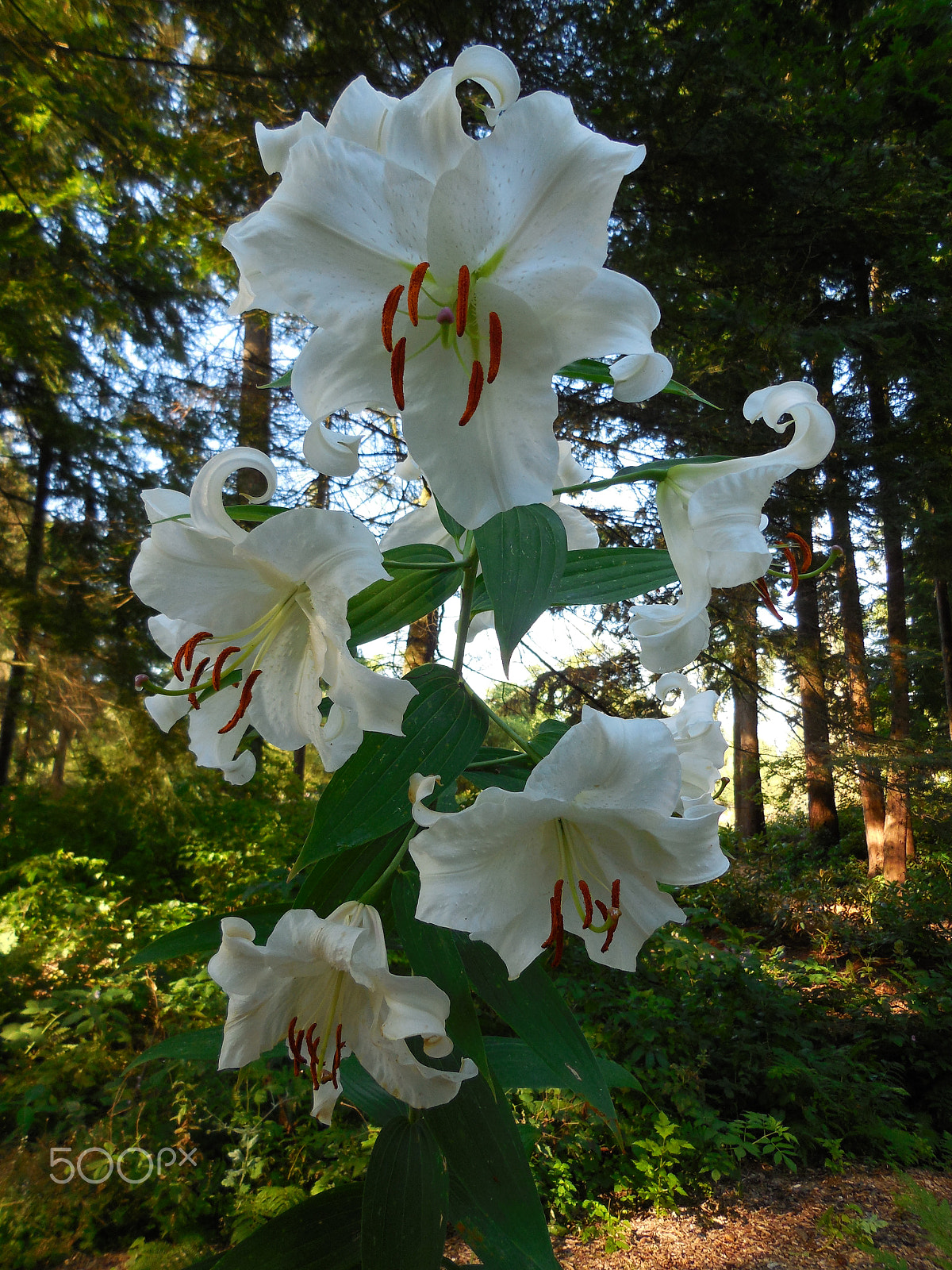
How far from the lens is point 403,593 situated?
31.7 inches

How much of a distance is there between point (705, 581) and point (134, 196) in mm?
5567

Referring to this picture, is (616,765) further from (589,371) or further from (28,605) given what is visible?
(28,605)

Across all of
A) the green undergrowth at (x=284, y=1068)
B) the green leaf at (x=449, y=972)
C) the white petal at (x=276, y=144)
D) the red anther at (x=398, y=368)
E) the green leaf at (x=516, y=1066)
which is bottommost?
the green undergrowth at (x=284, y=1068)

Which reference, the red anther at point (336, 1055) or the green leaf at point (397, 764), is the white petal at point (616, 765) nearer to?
the green leaf at point (397, 764)

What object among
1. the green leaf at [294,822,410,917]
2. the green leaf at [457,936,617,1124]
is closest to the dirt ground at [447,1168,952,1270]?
the green leaf at [457,936,617,1124]

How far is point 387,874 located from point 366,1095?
0.50m

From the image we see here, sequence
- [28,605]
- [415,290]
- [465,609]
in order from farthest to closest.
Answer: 1. [28,605]
2. [465,609]
3. [415,290]

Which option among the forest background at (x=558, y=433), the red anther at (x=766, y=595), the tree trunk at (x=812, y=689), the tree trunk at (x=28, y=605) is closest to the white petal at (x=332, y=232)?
the red anther at (x=766, y=595)

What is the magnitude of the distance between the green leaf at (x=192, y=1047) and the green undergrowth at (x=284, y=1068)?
1492mm

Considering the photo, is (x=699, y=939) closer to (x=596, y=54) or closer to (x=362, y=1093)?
(x=362, y=1093)

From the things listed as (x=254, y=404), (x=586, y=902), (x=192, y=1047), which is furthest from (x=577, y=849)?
(x=254, y=404)

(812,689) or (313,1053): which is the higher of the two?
(812,689)

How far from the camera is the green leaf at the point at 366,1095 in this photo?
1049mm

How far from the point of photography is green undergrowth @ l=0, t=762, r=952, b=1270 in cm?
266
